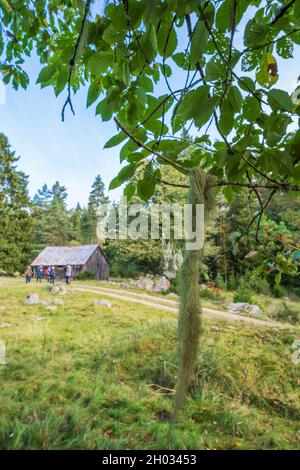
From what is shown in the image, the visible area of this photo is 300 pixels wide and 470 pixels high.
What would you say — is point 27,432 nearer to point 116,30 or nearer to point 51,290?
point 116,30

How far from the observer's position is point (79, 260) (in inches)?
802

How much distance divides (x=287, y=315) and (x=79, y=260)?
1437 centimetres

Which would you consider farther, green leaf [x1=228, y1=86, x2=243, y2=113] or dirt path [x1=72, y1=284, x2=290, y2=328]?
dirt path [x1=72, y1=284, x2=290, y2=328]

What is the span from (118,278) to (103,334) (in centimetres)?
1486

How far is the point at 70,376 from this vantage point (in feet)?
12.6

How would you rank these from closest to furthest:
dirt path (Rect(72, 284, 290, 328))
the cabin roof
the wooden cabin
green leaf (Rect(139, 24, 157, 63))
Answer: green leaf (Rect(139, 24, 157, 63))
dirt path (Rect(72, 284, 290, 328))
the wooden cabin
the cabin roof

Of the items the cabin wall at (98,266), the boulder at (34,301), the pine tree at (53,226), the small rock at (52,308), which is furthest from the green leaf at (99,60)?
the pine tree at (53,226)

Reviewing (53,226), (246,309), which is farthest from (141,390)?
(53,226)

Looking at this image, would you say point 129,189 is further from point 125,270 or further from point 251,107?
point 125,270

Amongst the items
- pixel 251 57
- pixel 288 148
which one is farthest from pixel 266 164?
A: pixel 251 57

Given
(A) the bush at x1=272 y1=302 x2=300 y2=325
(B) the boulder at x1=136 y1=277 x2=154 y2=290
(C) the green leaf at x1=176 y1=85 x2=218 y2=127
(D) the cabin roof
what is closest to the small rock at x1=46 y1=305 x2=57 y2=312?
(A) the bush at x1=272 y1=302 x2=300 y2=325

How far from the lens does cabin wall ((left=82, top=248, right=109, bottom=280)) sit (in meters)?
20.2

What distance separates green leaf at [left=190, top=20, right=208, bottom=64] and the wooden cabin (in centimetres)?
1995

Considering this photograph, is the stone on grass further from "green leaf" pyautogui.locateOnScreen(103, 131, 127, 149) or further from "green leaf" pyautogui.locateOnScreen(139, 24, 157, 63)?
"green leaf" pyautogui.locateOnScreen(139, 24, 157, 63)
